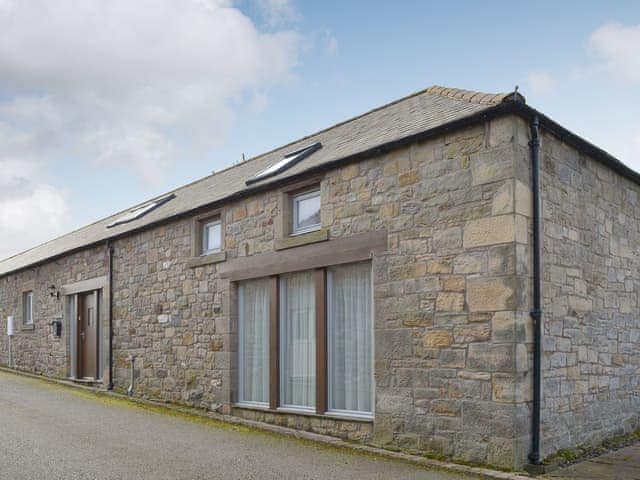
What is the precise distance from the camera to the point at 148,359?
13.6 meters

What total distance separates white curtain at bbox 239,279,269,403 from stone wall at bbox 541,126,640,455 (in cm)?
450

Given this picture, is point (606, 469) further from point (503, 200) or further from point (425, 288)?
point (503, 200)

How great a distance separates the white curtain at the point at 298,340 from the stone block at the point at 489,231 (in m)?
2.87

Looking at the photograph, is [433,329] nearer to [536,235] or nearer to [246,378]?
[536,235]

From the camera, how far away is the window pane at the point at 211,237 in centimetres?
1212

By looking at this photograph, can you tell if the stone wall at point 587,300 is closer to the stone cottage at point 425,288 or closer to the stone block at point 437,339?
the stone cottage at point 425,288

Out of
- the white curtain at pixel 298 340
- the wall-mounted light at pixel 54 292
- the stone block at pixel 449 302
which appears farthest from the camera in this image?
the wall-mounted light at pixel 54 292

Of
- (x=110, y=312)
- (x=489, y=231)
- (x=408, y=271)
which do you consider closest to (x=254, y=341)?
(x=408, y=271)

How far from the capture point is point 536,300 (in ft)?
24.7

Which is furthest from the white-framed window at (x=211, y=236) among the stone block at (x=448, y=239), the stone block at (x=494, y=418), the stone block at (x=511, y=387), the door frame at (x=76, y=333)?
the stone block at (x=511, y=387)

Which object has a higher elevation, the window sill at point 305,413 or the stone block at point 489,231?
the stone block at point 489,231

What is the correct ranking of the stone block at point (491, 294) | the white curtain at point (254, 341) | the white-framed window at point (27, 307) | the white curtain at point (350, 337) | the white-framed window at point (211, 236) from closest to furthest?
the stone block at point (491, 294) < the white curtain at point (350, 337) < the white curtain at point (254, 341) < the white-framed window at point (211, 236) < the white-framed window at point (27, 307)

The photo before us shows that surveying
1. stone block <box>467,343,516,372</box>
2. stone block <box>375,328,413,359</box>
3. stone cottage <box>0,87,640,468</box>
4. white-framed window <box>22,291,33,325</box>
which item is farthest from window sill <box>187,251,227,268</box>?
white-framed window <box>22,291,33,325</box>

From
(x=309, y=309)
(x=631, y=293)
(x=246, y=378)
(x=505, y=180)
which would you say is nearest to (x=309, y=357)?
(x=309, y=309)
